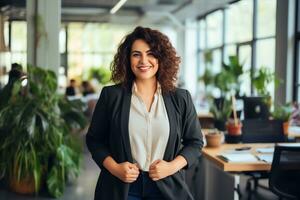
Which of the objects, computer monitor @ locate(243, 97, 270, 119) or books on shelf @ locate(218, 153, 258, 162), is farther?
computer monitor @ locate(243, 97, 270, 119)

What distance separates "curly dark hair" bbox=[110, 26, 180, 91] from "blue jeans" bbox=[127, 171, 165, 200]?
0.38 meters

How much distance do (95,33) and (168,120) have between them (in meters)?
8.63

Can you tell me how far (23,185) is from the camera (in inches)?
180

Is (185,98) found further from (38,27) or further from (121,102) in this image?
(38,27)

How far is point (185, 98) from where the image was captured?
173cm

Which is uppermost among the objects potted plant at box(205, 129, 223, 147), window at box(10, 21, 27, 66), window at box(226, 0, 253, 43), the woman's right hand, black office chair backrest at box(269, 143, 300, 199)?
window at box(226, 0, 253, 43)

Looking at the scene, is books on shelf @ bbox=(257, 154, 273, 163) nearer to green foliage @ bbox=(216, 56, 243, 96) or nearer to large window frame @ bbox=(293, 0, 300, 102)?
green foliage @ bbox=(216, 56, 243, 96)

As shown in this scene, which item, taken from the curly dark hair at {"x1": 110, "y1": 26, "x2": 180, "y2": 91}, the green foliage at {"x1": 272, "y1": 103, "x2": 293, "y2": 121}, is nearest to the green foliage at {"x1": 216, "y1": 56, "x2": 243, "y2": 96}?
the green foliage at {"x1": 272, "y1": 103, "x2": 293, "y2": 121}

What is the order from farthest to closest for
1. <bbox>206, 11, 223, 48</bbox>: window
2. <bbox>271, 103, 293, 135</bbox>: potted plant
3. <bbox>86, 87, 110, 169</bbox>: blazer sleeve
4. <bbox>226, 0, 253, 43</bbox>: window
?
<bbox>206, 11, 223, 48</bbox>: window, <bbox>226, 0, 253, 43</bbox>: window, <bbox>271, 103, 293, 135</bbox>: potted plant, <bbox>86, 87, 110, 169</bbox>: blazer sleeve

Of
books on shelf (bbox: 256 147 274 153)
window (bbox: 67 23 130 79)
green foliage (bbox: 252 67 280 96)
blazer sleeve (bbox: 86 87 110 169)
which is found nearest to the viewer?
blazer sleeve (bbox: 86 87 110 169)

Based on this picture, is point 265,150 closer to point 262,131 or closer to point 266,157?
point 266,157

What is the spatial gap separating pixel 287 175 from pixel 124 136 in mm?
1649

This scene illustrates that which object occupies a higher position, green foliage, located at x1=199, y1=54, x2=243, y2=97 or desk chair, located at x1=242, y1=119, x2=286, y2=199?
green foliage, located at x1=199, y1=54, x2=243, y2=97

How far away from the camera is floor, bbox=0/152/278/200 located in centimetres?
446
